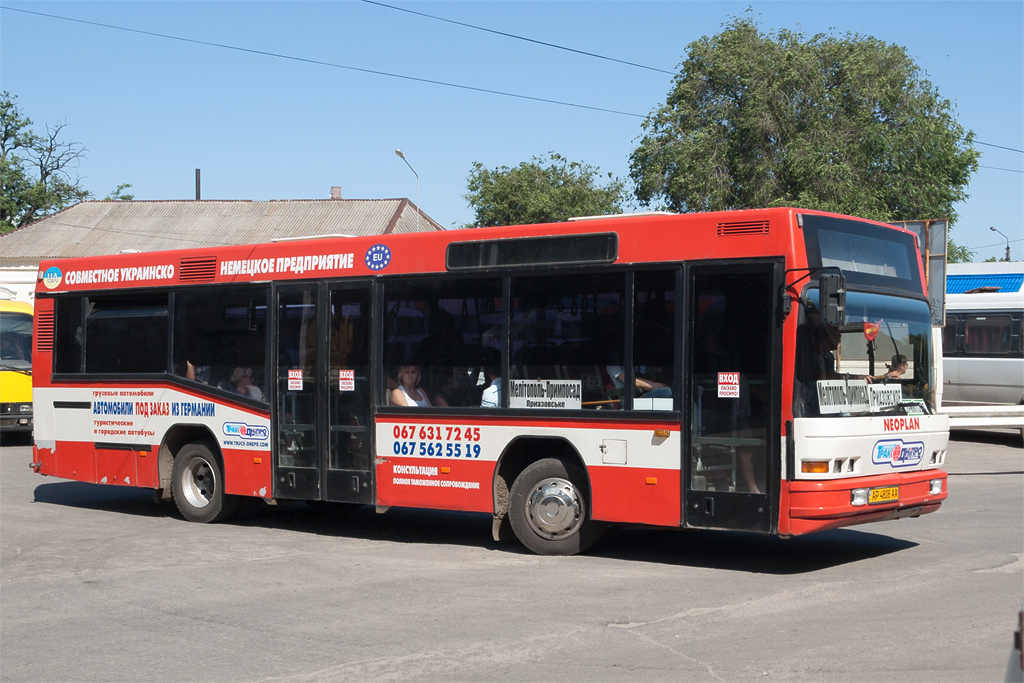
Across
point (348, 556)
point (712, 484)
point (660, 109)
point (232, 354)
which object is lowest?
point (348, 556)

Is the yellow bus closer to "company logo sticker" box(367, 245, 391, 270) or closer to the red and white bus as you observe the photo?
the red and white bus

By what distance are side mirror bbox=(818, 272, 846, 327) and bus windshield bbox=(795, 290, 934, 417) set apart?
0.24 m

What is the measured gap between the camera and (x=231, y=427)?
40.4ft

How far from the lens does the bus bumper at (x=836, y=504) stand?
28.3 ft

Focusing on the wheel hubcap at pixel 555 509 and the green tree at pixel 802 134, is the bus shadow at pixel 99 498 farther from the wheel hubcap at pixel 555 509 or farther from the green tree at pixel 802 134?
the green tree at pixel 802 134

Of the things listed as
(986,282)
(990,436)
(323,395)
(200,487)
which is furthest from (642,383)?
(986,282)

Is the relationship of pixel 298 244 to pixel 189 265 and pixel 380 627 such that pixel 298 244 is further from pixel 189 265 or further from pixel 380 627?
pixel 380 627

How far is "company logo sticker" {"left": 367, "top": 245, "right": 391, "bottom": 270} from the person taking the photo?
36.9ft

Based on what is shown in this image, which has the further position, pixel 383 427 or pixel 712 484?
pixel 383 427

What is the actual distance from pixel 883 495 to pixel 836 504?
24.3 inches

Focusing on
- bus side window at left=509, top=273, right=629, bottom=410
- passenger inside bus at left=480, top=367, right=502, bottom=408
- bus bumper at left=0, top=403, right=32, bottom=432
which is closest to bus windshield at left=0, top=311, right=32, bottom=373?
bus bumper at left=0, top=403, right=32, bottom=432

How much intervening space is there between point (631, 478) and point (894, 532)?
340 cm

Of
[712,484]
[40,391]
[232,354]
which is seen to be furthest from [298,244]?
[712,484]

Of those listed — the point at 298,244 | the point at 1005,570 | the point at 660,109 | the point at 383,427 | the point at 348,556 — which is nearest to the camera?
the point at 1005,570
